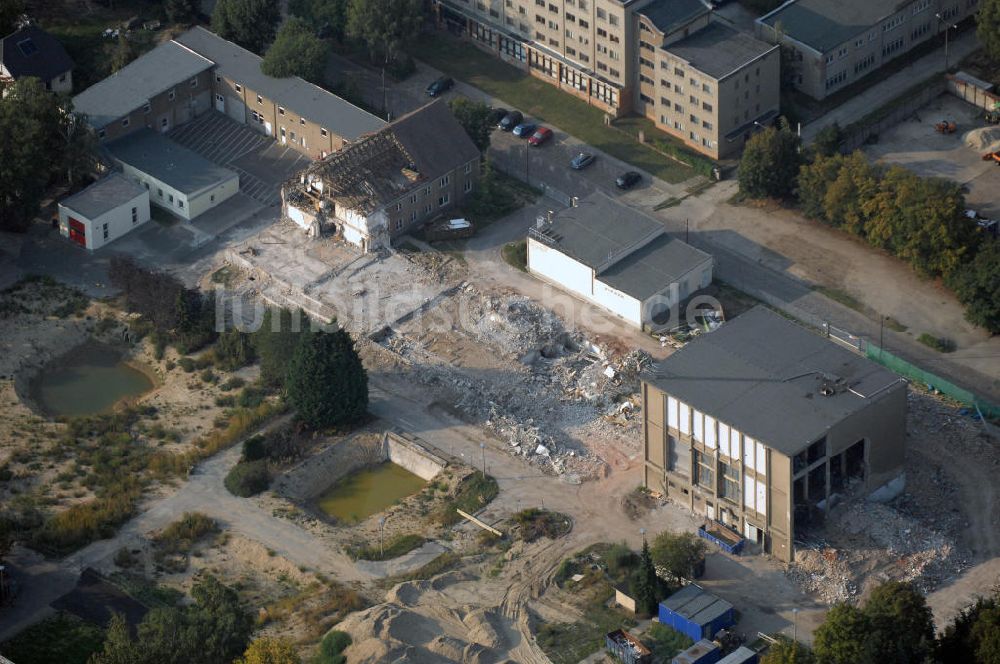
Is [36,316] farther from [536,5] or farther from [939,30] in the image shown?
[939,30]

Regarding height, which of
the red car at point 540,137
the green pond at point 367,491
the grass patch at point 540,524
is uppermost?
the red car at point 540,137

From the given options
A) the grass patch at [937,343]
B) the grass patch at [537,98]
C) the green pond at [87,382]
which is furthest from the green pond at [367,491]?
the grass patch at [537,98]

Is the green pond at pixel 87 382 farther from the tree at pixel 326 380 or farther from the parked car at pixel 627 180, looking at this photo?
the parked car at pixel 627 180

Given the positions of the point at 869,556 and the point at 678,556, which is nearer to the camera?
the point at 678,556

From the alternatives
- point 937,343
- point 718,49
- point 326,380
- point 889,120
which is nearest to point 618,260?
point 937,343

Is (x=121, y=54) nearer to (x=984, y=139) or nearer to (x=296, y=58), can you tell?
(x=296, y=58)

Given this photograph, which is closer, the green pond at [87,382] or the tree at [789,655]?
the tree at [789,655]

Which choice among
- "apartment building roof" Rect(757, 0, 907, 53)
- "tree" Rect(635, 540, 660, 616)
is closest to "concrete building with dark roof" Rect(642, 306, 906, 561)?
"tree" Rect(635, 540, 660, 616)
